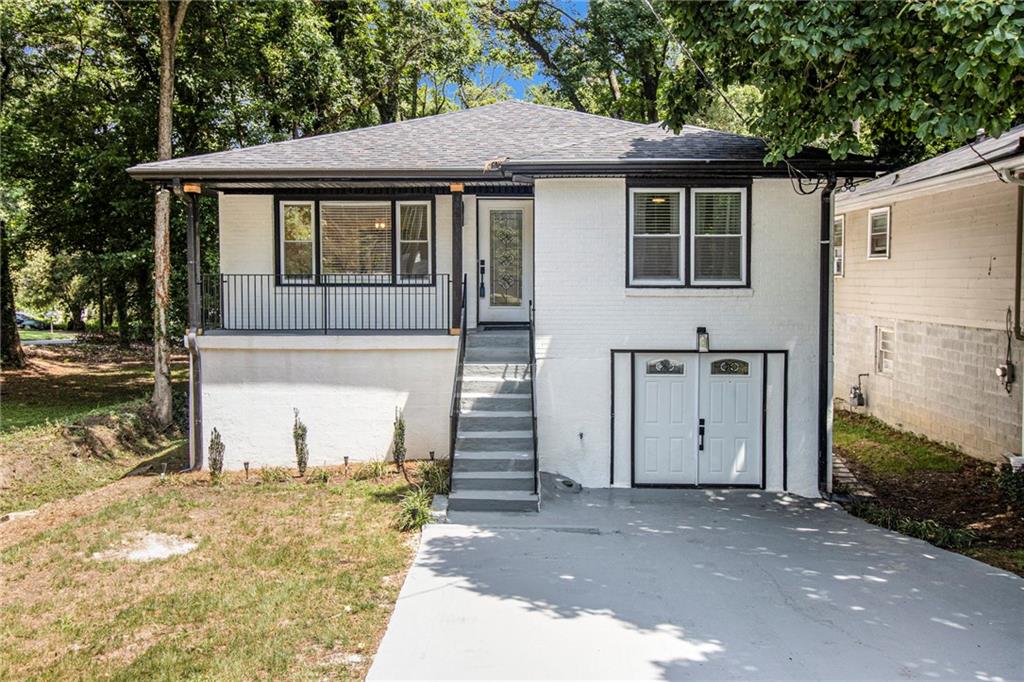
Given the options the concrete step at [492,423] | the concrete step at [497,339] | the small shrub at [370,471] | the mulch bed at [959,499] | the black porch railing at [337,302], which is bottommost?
the mulch bed at [959,499]

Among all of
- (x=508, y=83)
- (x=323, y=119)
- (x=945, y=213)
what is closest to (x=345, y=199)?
(x=323, y=119)

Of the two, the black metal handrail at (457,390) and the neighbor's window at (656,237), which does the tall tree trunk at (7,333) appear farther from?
the neighbor's window at (656,237)

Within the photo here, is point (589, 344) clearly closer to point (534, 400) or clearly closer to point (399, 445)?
point (534, 400)

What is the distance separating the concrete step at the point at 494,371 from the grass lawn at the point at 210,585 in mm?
2057

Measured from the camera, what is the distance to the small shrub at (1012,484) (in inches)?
412

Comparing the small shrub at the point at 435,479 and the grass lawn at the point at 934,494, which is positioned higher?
the small shrub at the point at 435,479

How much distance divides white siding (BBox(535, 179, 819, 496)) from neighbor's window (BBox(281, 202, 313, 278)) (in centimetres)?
442

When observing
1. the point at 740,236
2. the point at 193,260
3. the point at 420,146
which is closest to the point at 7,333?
the point at 193,260

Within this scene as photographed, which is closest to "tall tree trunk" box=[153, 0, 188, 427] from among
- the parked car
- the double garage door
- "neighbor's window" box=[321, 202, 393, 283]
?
"neighbor's window" box=[321, 202, 393, 283]

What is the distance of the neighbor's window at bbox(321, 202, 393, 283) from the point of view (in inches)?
525

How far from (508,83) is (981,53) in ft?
99.0

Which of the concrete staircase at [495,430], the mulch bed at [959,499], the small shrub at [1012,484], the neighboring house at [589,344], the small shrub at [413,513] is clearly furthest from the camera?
the neighboring house at [589,344]

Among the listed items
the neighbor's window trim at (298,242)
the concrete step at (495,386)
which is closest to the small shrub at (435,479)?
the concrete step at (495,386)

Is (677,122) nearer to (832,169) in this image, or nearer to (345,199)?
(832,169)
